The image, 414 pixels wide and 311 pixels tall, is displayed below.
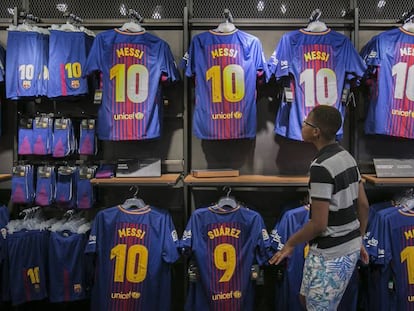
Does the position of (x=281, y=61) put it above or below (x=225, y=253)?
above

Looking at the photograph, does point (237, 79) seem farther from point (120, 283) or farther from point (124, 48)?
point (120, 283)

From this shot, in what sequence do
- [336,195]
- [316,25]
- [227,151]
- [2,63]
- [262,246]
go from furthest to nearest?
[227,151] < [2,63] < [316,25] < [262,246] < [336,195]

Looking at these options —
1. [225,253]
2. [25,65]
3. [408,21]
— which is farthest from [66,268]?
[408,21]

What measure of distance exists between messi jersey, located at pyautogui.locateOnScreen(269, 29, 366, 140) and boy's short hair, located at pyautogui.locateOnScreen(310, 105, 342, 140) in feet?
3.28

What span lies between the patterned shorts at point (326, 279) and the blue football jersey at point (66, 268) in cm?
185

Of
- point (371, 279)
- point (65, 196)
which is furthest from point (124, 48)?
point (371, 279)

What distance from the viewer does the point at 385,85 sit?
10.2ft

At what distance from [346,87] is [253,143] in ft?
2.93

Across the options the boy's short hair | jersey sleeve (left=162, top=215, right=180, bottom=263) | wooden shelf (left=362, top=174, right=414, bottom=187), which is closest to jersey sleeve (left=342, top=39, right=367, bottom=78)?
wooden shelf (left=362, top=174, right=414, bottom=187)

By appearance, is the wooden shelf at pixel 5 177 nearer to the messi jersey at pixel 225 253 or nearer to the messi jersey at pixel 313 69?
the messi jersey at pixel 225 253

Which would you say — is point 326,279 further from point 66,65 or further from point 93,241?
point 66,65

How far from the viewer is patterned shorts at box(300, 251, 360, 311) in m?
2.02

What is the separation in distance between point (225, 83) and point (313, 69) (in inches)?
27.0

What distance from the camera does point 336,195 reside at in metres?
1.96
